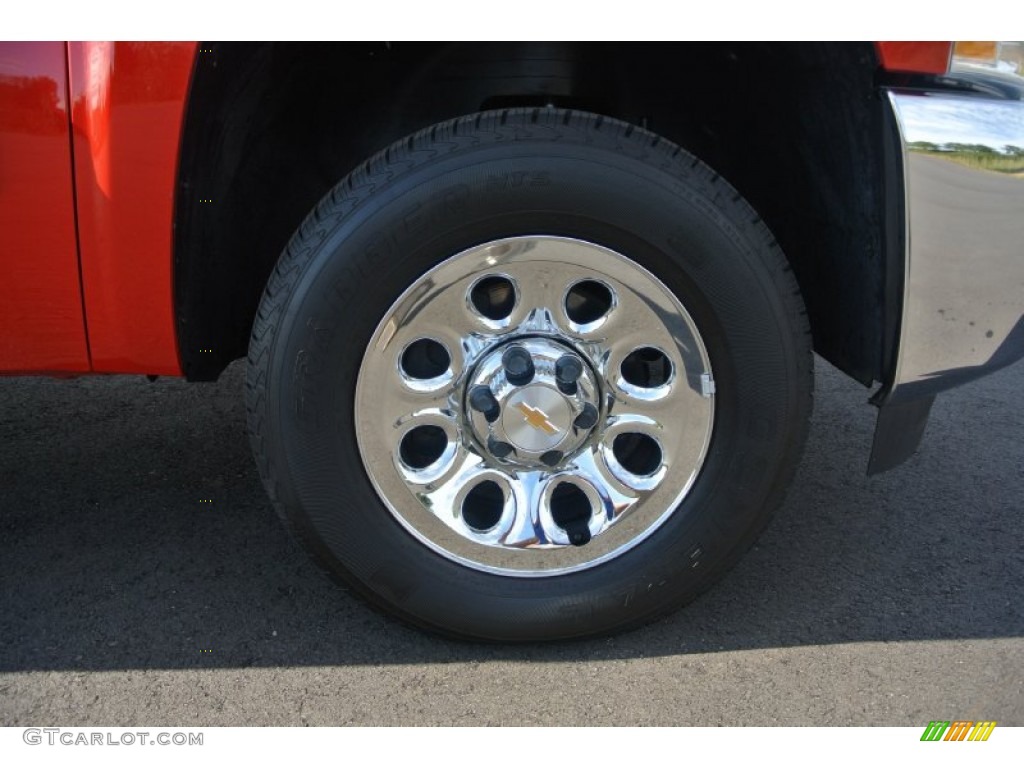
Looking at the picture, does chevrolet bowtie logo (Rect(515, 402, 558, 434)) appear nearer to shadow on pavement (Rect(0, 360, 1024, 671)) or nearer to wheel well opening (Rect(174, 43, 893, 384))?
shadow on pavement (Rect(0, 360, 1024, 671))

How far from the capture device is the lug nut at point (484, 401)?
6.81 feet

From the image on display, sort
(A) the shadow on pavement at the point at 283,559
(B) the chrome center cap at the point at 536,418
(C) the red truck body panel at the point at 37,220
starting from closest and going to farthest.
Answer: (C) the red truck body panel at the point at 37,220 → (B) the chrome center cap at the point at 536,418 → (A) the shadow on pavement at the point at 283,559

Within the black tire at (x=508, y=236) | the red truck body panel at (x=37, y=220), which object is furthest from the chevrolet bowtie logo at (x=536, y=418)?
the red truck body panel at (x=37, y=220)

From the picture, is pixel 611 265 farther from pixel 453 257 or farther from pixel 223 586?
pixel 223 586

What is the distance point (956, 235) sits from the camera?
1932mm

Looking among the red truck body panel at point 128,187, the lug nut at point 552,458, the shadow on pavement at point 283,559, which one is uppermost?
the red truck body panel at point 128,187

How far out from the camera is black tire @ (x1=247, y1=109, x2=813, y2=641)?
195cm

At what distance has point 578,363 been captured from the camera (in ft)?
6.85

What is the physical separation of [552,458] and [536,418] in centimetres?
10

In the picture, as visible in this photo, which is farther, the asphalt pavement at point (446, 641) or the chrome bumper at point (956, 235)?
the asphalt pavement at point (446, 641)

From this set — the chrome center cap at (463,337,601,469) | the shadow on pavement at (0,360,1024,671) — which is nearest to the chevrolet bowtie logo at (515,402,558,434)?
the chrome center cap at (463,337,601,469)

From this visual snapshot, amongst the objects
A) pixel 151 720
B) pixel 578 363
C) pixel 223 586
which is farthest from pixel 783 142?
pixel 151 720

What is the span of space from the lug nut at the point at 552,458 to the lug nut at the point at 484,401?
14cm

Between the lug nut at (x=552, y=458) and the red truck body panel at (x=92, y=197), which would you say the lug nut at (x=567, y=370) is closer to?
the lug nut at (x=552, y=458)
